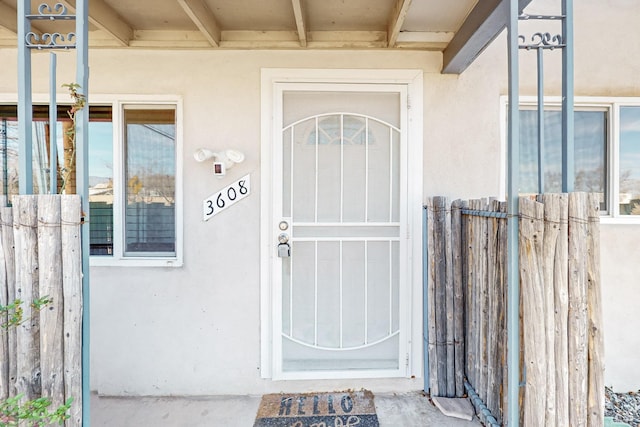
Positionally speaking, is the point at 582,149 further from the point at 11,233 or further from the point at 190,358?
the point at 11,233

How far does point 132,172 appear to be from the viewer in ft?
8.47

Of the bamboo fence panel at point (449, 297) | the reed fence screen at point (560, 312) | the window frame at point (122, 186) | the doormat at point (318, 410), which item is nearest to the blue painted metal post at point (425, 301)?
the bamboo fence panel at point (449, 297)

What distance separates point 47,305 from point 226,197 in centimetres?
127

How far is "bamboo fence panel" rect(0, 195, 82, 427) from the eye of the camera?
1477 millimetres

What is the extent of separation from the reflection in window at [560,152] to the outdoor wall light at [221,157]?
215 cm

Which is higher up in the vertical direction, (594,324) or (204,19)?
(204,19)

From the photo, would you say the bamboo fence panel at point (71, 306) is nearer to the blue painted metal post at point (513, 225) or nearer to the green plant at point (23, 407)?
the green plant at point (23, 407)

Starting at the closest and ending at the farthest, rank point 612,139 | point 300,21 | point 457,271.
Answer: point 300,21 → point 457,271 → point 612,139

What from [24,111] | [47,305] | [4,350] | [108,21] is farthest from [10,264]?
[108,21]

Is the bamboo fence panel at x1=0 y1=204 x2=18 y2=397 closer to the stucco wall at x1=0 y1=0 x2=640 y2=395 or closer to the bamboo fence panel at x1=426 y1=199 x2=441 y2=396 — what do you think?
the stucco wall at x1=0 y1=0 x2=640 y2=395

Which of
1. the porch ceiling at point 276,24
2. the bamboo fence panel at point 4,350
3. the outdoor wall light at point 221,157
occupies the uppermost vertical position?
the porch ceiling at point 276,24

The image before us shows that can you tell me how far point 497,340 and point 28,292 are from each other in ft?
7.65

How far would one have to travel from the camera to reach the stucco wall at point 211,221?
2539mm

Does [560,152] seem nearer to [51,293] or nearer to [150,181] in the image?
[150,181]
